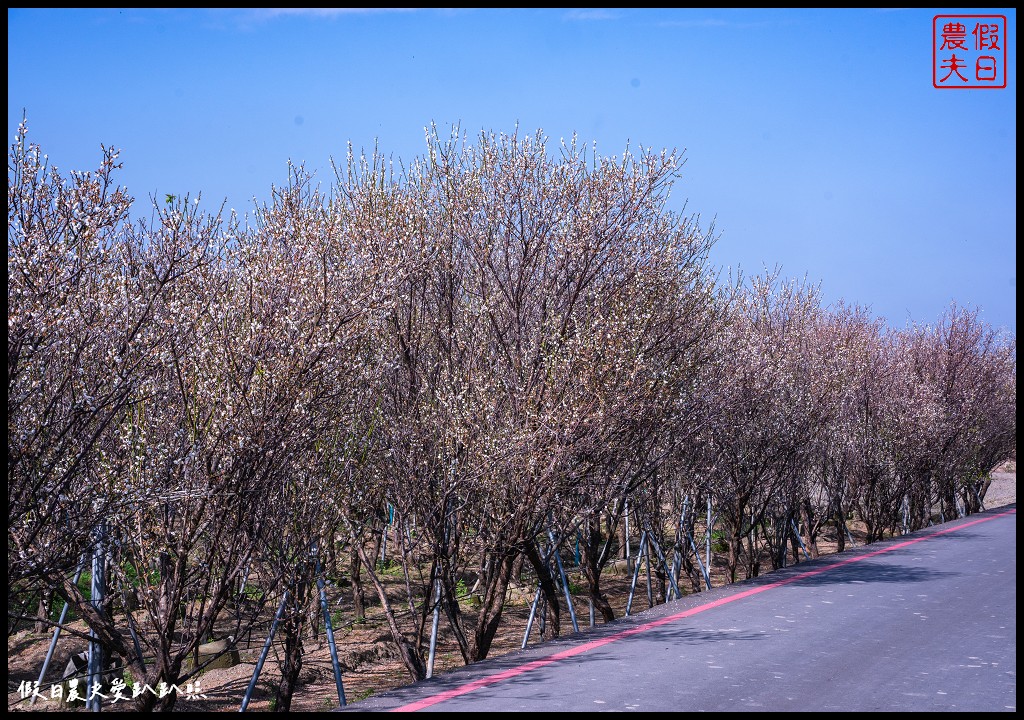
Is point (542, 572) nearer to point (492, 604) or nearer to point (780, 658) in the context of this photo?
point (492, 604)

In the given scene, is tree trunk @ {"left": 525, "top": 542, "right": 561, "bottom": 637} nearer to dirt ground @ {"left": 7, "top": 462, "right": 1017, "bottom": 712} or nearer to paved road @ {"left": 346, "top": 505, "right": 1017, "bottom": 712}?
dirt ground @ {"left": 7, "top": 462, "right": 1017, "bottom": 712}

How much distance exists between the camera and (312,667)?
1401cm

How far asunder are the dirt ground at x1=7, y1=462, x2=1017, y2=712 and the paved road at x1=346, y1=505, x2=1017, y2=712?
229cm

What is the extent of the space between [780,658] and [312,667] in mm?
7705

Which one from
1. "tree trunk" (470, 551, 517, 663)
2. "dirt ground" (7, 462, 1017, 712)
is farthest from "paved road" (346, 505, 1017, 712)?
"dirt ground" (7, 462, 1017, 712)

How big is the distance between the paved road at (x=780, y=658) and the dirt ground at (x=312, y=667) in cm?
229

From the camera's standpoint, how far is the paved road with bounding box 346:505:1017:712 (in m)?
7.27

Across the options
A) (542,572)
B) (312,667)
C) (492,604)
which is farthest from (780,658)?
(312,667)

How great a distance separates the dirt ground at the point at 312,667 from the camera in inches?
465

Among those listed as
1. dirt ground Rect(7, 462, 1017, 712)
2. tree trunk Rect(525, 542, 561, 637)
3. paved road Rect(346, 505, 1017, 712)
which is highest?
tree trunk Rect(525, 542, 561, 637)

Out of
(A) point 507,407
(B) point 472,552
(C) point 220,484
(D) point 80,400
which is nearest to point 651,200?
(A) point 507,407

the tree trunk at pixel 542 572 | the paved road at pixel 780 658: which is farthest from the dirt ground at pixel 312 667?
the paved road at pixel 780 658

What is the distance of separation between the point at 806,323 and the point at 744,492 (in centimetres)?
775

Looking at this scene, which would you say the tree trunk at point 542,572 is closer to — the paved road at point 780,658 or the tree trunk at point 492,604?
the tree trunk at point 492,604
